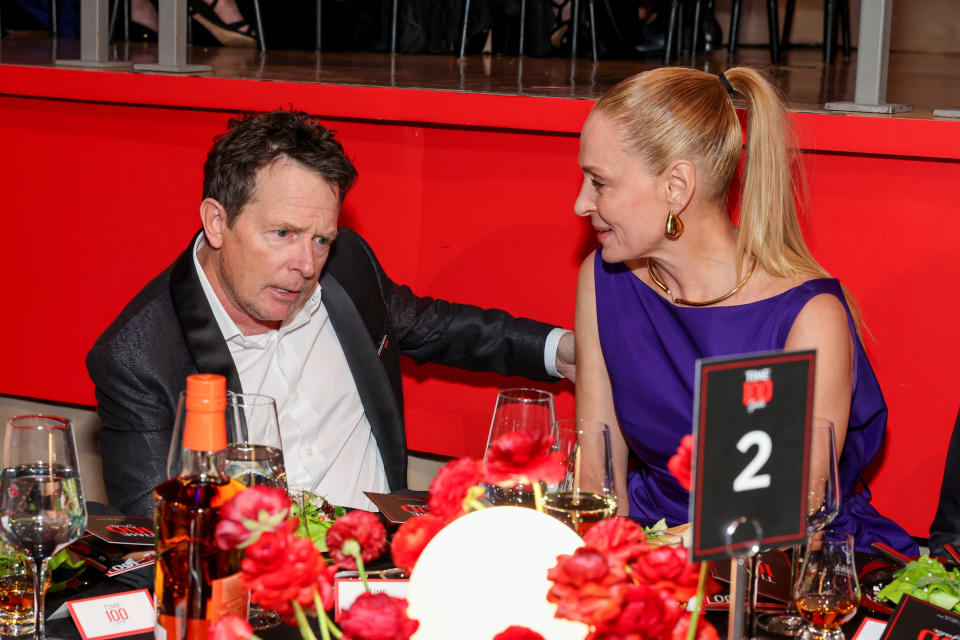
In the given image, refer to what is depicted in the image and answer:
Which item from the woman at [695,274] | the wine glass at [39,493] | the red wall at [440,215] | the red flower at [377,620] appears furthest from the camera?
the red wall at [440,215]

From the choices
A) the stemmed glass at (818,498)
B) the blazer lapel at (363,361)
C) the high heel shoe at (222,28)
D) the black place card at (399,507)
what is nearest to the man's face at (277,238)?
the blazer lapel at (363,361)

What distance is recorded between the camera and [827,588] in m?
1.20

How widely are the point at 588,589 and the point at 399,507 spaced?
81cm

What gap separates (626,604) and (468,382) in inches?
91.1

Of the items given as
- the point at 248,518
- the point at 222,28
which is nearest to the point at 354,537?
the point at 248,518

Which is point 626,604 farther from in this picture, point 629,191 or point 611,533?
point 629,191

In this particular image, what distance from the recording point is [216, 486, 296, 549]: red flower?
31.6 inches

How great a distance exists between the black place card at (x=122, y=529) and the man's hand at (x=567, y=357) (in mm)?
1183

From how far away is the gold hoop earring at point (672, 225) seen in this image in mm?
2043

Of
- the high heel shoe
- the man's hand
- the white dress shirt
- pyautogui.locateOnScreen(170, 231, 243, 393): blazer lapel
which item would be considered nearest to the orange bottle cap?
pyautogui.locateOnScreen(170, 231, 243, 393): blazer lapel

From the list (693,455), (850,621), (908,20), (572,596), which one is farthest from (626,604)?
(908,20)

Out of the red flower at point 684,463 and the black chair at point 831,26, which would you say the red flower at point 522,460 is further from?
the black chair at point 831,26

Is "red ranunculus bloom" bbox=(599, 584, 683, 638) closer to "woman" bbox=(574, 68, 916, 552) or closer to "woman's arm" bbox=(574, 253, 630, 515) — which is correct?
"woman" bbox=(574, 68, 916, 552)

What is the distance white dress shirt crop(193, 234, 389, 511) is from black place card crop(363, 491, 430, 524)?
543 millimetres
